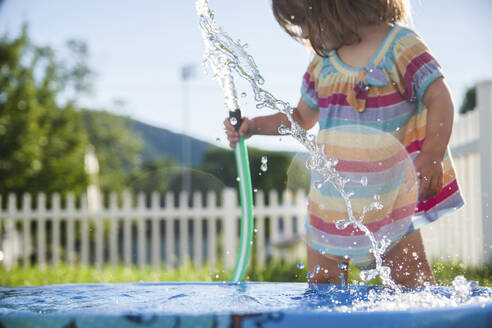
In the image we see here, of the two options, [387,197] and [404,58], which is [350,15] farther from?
[387,197]

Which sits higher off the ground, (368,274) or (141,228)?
(368,274)

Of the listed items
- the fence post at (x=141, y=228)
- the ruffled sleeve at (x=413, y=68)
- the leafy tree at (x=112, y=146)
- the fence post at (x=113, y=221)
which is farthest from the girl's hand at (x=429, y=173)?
the leafy tree at (x=112, y=146)

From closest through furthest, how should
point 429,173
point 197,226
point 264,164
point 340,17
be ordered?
point 429,173, point 340,17, point 264,164, point 197,226

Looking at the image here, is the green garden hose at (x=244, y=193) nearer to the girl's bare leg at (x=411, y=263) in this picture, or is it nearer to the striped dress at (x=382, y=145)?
the striped dress at (x=382, y=145)

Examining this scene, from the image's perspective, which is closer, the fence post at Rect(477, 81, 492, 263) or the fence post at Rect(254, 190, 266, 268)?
the fence post at Rect(477, 81, 492, 263)

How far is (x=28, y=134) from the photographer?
24.9 feet

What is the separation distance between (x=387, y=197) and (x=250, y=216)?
1.22 ft

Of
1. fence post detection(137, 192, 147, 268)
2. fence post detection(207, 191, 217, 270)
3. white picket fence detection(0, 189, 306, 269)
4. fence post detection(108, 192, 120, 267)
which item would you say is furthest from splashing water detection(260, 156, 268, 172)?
fence post detection(108, 192, 120, 267)

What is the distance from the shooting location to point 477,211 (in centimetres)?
110

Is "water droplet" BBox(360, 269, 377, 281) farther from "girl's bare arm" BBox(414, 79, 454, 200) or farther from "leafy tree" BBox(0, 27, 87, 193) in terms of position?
"leafy tree" BBox(0, 27, 87, 193)

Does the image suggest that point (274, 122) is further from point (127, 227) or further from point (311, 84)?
point (127, 227)

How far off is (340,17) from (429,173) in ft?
1.28

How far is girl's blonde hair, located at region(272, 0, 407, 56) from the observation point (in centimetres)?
106

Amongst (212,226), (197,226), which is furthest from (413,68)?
(197,226)
